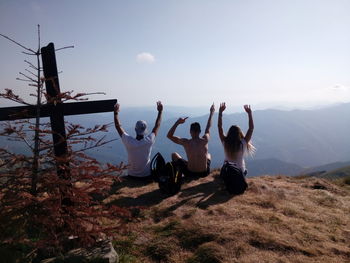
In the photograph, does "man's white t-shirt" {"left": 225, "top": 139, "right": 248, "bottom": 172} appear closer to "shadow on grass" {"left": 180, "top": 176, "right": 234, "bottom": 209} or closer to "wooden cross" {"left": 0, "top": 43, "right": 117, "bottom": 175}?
"shadow on grass" {"left": 180, "top": 176, "right": 234, "bottom": 209}

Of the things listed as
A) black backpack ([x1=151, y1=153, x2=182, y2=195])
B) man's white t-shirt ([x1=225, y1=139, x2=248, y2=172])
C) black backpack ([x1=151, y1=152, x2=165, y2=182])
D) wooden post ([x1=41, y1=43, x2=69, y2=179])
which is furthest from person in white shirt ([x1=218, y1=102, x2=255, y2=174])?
wooden post ([x1=41, y1=43, x2=69, y2=179])

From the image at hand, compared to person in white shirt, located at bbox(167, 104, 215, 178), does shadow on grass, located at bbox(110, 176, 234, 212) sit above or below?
below

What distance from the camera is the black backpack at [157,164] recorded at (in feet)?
29.1

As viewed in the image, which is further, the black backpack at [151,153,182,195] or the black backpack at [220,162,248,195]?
the black backpack at [220,162,248,195]

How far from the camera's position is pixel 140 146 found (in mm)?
9023

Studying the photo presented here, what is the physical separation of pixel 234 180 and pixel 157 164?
103 inches

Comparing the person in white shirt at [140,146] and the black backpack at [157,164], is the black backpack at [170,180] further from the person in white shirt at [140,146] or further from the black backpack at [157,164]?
the person in white shirt at [140,146]

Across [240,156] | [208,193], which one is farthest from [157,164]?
[240,156]

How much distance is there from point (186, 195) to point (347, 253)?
14.3ft

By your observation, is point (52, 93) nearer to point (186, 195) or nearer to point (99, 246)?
point (99, 246)

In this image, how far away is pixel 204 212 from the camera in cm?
694

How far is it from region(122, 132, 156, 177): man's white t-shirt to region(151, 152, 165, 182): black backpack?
0.42 meters

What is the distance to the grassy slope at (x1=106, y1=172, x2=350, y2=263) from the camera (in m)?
5.16

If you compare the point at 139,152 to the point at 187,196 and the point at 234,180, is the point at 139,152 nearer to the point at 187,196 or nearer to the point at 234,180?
the point at 187,196
